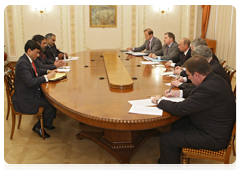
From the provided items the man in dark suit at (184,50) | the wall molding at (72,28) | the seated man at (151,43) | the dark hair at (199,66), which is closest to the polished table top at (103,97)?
the dark hair at (199,66)

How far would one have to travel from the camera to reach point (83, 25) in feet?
29.0

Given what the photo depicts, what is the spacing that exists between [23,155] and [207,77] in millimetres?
2314

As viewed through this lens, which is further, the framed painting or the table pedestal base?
the framed painting

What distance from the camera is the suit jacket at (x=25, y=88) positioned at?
3.00 meters

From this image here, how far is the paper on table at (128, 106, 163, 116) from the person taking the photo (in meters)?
1.99

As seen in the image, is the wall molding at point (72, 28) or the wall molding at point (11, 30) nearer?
the wall molding at point (11, 30)

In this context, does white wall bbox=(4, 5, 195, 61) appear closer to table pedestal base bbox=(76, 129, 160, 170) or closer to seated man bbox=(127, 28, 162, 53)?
seated man bbox=(127, 28, 162, 53)

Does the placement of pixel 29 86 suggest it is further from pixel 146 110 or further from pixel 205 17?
pixel 205 17

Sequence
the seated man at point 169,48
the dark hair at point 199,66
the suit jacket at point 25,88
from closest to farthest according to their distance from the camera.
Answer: the dark hair at point 199,66 < the suit jacket at point 25,88 < the seated man at point 169,48

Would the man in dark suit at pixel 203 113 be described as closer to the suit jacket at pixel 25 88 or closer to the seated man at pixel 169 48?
the suit jacket at pixel 25 88

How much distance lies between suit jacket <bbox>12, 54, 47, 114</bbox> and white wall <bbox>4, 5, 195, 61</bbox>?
5.99 metres

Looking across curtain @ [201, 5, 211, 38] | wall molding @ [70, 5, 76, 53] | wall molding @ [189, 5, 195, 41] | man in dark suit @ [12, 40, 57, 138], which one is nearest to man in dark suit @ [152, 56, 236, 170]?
man in dark suit @ [12, 40, 57, 138]

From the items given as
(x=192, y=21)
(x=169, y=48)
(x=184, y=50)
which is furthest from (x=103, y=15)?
(x=184, y=50)

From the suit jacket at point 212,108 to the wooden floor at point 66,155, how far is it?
0.75 meters
